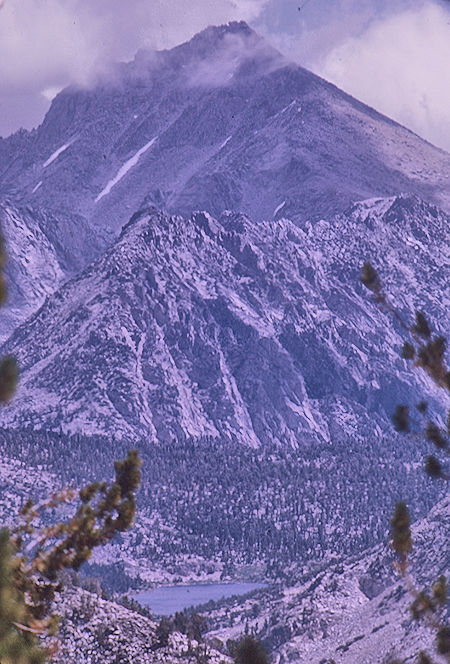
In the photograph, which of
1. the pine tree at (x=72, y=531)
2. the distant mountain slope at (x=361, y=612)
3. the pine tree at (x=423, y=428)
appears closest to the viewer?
the pine tree at (x=423, y=428)

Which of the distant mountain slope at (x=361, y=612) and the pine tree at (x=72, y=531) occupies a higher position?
the pine tree at (x=72, y=531)

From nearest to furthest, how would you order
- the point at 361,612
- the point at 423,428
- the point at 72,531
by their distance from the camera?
the point at 423,428, the point at 72,531, the point at 361,612

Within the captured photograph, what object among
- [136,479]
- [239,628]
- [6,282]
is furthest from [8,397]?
[239,628]

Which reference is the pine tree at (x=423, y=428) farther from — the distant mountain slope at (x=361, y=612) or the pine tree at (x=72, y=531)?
the distant mountain slope at (x=361, y=612)

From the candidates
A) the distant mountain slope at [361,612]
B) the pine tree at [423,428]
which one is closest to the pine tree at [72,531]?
the pine tree at [423,428]

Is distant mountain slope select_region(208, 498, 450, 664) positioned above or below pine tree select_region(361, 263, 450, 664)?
below

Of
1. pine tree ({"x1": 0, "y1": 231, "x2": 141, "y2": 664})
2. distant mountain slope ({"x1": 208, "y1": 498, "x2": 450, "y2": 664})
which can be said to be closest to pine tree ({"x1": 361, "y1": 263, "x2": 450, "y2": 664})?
pine tree ({"x1": 0, "y1": 231, "x2": 141, "y2": 664})

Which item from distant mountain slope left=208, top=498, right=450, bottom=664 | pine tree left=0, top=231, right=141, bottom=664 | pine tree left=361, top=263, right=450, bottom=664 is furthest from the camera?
distant mountain slope left=208, top=498, right=450, bottom=664

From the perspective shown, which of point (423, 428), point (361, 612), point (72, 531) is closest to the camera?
point (423, 428)

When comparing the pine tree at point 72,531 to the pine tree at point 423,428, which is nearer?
the pine tree at point 423,428

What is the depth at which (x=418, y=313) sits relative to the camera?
30.3 meters

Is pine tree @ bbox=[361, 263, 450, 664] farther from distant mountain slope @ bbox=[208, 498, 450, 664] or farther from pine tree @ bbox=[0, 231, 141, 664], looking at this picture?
distant mountain slope @ bbox=[208, 498, 450, 664]

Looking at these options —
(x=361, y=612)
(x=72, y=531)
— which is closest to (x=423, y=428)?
(x=72, y=531)

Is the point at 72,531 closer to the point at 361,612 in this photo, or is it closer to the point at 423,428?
the point at 423,428
